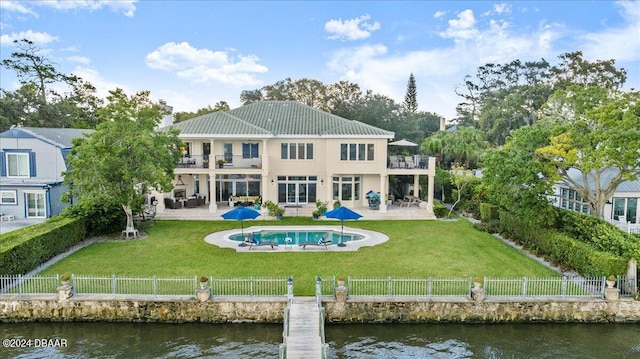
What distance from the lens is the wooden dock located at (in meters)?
11.5

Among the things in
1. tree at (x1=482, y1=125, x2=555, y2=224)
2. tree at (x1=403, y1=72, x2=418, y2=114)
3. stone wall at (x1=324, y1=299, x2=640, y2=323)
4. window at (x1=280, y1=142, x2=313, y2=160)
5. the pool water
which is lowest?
stone wall at (x1=324, y1=299, x2=640, y2=323)

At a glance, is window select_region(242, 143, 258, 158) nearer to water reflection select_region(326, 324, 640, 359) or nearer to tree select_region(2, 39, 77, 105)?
water reflection select_region(326, 324, 640, 359)

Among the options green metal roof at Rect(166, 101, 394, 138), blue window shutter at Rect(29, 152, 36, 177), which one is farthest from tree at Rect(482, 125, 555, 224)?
blue window shutter at Rect(29, 152, 36, 177)

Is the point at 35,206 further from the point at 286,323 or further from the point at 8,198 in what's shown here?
the point at 286,323

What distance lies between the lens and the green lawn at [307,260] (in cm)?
1697

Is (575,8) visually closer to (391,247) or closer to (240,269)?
(391,247)

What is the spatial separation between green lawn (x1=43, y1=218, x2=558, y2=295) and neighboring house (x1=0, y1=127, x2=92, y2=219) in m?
8.85

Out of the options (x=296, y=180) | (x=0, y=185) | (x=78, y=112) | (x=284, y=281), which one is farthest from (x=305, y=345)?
(x=78, y=112)

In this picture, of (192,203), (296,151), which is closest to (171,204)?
(192,203)

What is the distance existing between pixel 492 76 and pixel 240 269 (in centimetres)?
6414

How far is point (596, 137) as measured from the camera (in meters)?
18.2

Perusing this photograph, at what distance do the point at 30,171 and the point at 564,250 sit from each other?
32096mm

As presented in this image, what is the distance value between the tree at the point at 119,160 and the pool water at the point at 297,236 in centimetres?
544

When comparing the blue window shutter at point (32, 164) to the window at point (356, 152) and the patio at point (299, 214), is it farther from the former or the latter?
the window at point (356, 152)
